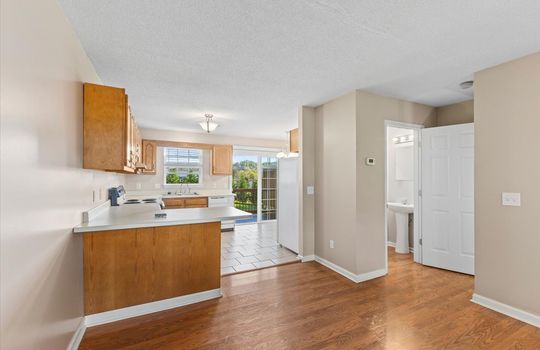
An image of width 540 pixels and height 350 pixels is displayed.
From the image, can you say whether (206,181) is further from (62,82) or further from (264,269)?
(62,82)

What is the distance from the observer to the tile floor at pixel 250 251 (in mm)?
3725

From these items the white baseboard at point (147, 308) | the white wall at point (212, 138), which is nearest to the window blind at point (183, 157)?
the white wall at point (212, 138)

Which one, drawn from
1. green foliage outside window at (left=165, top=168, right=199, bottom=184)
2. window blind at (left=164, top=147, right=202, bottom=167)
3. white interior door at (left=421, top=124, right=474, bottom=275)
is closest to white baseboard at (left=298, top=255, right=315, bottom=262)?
white interior door at (left=421, top=124, right=474, bottom=275)

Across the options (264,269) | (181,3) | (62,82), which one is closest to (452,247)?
(264,269)

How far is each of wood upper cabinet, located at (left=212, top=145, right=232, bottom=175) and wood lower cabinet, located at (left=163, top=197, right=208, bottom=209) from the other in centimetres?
90

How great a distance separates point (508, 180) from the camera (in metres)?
2.38

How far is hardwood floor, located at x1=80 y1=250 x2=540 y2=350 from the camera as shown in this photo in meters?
1.98

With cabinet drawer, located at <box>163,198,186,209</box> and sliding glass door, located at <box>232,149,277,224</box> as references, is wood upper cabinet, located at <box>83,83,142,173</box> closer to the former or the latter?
cabinet drawer, located at <box>163,198,186,209</box>

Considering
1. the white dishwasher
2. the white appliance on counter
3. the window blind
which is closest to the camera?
the white appliance on counter

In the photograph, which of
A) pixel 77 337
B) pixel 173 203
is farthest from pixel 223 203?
pixel 77 337

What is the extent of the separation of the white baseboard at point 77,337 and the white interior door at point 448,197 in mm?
4331

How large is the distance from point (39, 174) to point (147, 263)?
138 cm

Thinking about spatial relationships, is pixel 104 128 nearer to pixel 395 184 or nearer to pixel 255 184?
pixel 395 184

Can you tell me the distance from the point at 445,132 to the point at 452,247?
167 centimetres
